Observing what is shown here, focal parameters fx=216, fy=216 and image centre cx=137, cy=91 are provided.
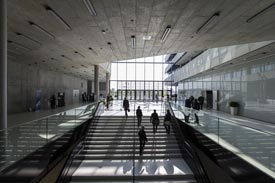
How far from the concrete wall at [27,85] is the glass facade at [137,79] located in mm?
13409

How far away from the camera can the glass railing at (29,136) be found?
521 cm

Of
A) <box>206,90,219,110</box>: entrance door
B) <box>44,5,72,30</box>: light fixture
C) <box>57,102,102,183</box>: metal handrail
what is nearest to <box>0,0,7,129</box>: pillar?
<box>44,5,72,30</box>: light fixture

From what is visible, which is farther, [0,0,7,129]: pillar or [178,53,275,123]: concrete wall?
[178,53,275,123]: concrete wall

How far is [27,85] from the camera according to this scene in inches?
757

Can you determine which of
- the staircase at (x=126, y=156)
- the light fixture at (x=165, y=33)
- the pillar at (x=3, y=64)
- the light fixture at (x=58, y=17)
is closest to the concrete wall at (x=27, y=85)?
the staircase at (x=126, y=156)

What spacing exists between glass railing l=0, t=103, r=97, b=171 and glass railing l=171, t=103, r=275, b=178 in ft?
20.1

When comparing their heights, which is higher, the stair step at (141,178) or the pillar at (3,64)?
the pillar at (3,64)

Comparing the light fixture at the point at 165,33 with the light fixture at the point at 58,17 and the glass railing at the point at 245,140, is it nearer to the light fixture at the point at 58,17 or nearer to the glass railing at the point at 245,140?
the light fixture at the point at 58,17

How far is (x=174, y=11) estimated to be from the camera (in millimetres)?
7133

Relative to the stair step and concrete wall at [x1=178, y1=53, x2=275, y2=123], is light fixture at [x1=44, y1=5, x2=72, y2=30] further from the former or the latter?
concrete wall at [x1=178, y1=53, x2=275, y2=123]

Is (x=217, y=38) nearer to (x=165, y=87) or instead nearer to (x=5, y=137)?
(x=5, y=137)

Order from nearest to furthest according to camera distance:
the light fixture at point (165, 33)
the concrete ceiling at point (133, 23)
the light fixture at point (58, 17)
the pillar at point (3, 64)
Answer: the pillar at point (3, 64) → the concrete ceiling at point (133, 23) → the light fixture at point (58, 17) → the light fixture at point (165, 33)

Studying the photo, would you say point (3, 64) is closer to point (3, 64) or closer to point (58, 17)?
point (3, 64)

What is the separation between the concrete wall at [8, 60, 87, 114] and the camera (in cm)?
1685
